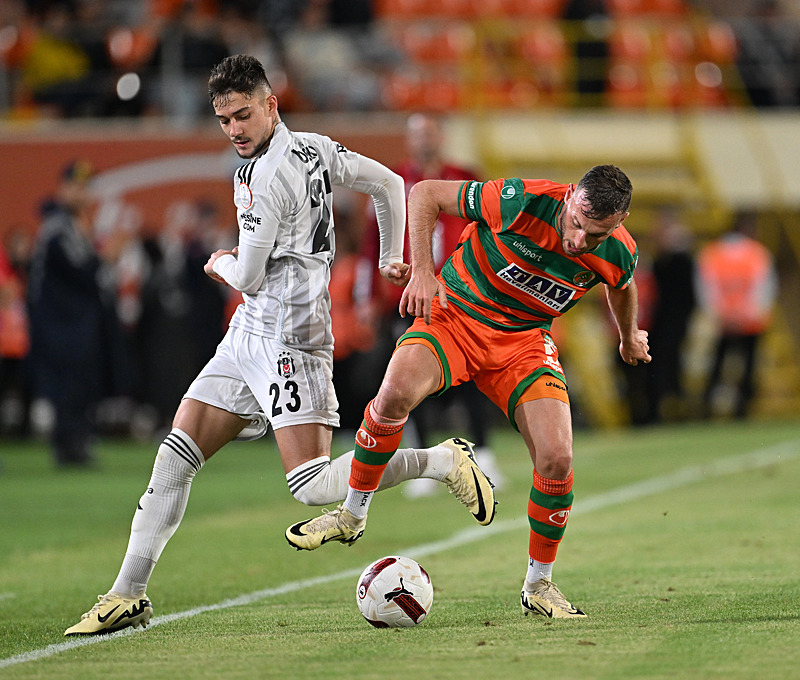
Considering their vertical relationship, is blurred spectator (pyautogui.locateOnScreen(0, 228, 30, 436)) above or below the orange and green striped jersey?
below

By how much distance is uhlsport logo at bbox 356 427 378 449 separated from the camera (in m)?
5.66

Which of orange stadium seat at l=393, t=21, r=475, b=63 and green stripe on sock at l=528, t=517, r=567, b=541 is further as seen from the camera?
orange stadium seat at l=393, t=21, r=475, b=63

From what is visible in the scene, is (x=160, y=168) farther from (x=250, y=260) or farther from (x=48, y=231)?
(x=250, y=260)

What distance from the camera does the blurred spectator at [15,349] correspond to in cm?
1596

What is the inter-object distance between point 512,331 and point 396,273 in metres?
0.57

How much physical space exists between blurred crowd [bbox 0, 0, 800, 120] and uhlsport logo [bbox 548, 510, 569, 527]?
1216 centimetres

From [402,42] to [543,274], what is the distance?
1410 centimetres

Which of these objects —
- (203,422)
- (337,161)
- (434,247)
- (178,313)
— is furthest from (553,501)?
(178,313)

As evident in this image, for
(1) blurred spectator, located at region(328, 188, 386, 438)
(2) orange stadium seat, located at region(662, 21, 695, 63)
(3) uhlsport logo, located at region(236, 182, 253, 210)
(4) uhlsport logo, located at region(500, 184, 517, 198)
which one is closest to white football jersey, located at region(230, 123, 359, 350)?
(3) uhlsport logo, located at region(236, 182, 253, 210)

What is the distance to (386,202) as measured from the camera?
604 centimetres

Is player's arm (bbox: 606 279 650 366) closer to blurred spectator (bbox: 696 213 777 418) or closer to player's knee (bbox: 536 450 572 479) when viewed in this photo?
player's knee (bbox: 536 450 572 479)

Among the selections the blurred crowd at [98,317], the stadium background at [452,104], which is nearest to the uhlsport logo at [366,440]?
the blurred crowd at [98,317]

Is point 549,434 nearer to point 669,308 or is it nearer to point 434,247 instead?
point 434,247

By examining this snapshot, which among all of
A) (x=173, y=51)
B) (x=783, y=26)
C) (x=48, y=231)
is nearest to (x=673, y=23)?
(x=783, y=26)
